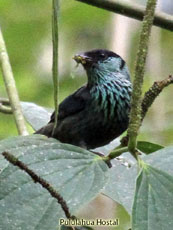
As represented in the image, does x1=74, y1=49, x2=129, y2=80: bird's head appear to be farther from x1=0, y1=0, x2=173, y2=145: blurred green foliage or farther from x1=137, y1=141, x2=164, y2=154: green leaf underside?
x1=137, y1=141, x2=164, y2=154: green leaf underside

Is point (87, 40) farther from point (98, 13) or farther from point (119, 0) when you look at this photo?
point (119, 0)

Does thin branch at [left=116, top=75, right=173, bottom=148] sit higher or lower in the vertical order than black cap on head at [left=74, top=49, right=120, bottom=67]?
higher

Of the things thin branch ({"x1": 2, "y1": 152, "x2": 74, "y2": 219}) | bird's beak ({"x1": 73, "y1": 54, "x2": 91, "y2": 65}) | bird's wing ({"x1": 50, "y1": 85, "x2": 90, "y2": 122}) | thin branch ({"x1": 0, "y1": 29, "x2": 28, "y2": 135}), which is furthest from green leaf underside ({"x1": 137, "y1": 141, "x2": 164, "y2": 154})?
bird's beak ({"x1": 73, "y1": 54, "x2": 91, "y2": 65})

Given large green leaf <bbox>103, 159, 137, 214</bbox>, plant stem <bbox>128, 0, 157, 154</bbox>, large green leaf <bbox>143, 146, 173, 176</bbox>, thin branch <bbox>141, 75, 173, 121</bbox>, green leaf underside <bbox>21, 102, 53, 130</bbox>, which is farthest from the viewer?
green leaf underside <bbox>21, 102, 53, 130</bbox>

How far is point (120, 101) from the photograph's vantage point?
3377mm

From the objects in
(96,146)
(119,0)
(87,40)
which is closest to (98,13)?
(87,40)

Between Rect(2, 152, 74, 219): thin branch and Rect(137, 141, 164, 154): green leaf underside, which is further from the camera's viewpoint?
Rect(137, 141, 164, 154): green leaf underside

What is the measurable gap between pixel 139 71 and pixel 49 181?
323mm

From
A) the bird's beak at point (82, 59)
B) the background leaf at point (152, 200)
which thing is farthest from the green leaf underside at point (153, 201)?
the bird's beak at point (82, 59)

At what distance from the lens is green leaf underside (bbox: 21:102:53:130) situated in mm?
2799

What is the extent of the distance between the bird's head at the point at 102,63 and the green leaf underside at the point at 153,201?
7.18 feet

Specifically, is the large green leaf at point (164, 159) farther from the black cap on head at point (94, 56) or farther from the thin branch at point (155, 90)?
the black cap on head at point (94, 56)

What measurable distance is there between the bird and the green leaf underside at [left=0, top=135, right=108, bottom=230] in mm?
1397

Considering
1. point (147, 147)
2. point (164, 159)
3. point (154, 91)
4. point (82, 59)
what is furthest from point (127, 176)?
point (82, 59)
